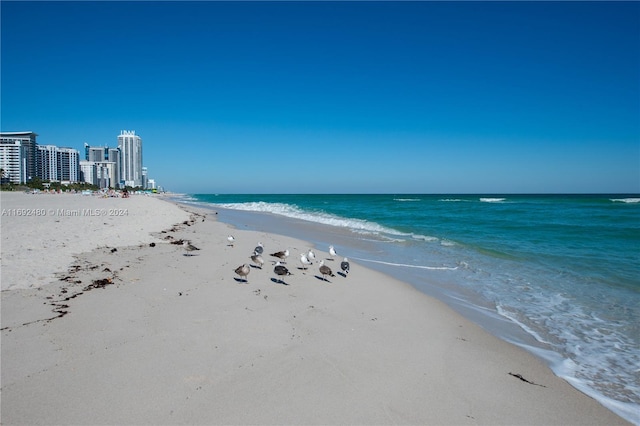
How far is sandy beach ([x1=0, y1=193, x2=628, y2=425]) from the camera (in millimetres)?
3348

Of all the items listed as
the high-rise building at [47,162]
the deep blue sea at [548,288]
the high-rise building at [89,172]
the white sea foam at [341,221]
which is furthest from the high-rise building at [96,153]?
the deep blue sea at [548,288]

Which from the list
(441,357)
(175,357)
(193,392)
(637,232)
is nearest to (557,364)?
(441,357)

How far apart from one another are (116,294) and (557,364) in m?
7.72

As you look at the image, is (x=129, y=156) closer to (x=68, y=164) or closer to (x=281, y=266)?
(x=68, y=164)

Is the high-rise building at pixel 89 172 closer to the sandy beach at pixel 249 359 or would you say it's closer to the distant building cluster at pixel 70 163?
the distant building cluster at pixel 70 163

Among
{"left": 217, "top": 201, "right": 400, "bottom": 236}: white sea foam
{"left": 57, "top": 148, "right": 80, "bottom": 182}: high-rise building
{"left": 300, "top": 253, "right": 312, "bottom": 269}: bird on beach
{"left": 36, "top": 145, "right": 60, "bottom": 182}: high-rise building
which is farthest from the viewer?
{"left": 57, "top": 148, "right": 80, "bottom": 182}: high-rise building

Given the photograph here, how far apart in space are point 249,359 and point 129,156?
643 ft

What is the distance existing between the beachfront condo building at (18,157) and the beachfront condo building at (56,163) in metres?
3.49

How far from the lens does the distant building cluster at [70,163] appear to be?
110 metres

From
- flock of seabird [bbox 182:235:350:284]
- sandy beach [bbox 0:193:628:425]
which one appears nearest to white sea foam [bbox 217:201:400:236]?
flock of seabird [bbox 182:235:350:284]

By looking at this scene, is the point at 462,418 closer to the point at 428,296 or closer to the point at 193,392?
the point at 193,392

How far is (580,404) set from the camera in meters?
3.96

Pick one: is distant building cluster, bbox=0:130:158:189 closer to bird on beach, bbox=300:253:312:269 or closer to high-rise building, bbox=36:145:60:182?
high-rise building, bbox=36:145:60:182

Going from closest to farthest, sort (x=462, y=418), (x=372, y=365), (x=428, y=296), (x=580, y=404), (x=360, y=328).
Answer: (x=462, y=418), (x=580, y=404), (x=372, y=365), (x=360, y=328), (x=428, y=296)
